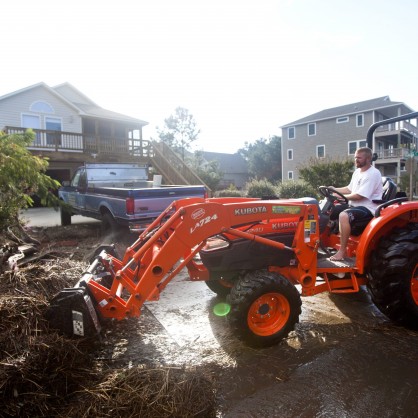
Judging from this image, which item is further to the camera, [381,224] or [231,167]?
[231,167]

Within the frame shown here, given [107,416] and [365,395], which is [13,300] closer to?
[107,416]

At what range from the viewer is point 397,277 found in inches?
145

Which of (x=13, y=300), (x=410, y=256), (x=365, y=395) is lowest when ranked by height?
(x=365, y=395)

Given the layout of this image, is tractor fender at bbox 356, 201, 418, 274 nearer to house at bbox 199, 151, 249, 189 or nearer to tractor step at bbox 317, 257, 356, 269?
tractor step at bbox 317, 257, 356, 269

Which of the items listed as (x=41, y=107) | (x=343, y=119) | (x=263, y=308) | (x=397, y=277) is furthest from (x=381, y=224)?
(x=343, y=119)

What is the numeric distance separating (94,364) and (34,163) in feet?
13.4

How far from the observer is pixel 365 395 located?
2779mm

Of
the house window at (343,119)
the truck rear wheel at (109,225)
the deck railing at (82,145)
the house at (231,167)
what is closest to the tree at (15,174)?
the truck rear wheel at (109,225)

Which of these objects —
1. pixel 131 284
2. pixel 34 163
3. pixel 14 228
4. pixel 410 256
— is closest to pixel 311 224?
pixel 410 256

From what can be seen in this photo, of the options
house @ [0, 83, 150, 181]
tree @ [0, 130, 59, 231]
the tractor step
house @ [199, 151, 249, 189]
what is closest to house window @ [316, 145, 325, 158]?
house @ [199, 151, 249, 189]

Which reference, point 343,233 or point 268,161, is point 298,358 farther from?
point 268,161

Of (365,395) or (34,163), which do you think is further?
(34,163)

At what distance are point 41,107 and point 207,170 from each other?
20366 millimetres

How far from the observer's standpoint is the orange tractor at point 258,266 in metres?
3.23
